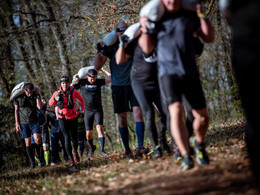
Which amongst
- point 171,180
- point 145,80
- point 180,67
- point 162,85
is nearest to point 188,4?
point 180,67

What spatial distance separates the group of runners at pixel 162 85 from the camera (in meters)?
5.05

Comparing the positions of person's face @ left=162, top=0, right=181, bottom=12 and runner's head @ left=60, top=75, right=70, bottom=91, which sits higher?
person's face @ left=162, top=0, right=181, bottom=12

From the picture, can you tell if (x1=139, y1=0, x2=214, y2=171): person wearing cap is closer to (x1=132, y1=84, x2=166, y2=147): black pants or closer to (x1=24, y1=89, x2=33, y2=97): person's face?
(x1=132, y1=84, x2=166, y2=147): black pants

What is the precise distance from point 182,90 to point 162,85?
275 mm

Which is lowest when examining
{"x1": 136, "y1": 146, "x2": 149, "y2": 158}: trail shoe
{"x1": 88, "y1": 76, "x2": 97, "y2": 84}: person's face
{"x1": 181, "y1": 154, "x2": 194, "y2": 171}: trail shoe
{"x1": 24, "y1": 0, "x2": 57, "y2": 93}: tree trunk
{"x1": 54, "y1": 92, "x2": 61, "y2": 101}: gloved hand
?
{"x1": 136, "y1": 146, "x2": 149, "y2": 158}: trail shoe

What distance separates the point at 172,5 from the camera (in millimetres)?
5090

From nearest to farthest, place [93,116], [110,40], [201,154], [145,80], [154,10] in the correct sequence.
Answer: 1. [154,10]
2. [201,154]
3. [145,80]
4. [110,40]
5. [93,116]

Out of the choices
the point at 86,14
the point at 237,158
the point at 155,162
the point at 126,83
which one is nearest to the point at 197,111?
the point at 237,158

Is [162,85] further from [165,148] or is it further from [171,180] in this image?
[165,148]

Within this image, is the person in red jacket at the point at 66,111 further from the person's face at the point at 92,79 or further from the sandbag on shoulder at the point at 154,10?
the sandbag on shoulder at the point at 154,10

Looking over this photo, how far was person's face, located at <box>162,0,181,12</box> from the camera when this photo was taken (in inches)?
201

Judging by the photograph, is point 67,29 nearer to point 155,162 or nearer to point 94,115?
point 94,115

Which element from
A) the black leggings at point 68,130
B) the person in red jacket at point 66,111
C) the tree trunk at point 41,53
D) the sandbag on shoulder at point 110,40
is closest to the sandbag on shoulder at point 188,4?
the sandbag on shoulder at point 110,40

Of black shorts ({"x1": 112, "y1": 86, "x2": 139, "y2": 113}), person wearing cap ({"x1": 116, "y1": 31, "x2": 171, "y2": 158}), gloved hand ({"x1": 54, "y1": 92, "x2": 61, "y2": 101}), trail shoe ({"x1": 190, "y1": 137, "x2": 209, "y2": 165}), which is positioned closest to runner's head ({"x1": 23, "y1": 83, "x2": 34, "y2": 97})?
gloved hand ({"x1": 54, "y1": 92, "x2": 61, "y2": 101})
